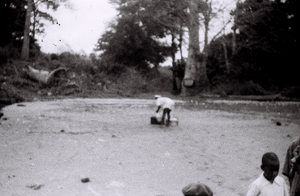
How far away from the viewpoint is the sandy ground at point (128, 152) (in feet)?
19.5

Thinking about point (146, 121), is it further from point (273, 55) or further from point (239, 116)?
point (273, 55)

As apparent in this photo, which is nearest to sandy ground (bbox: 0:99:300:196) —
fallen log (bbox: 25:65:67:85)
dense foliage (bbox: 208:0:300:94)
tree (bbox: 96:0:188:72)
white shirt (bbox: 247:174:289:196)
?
white shirt (bbox: 247:174:289:196)

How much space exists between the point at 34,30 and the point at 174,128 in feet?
71.2

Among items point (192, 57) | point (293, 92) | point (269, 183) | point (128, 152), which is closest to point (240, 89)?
point (293, 92)

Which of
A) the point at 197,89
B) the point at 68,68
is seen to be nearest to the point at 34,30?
the point at 68,68

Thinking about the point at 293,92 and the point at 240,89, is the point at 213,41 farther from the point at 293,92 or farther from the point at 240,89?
the point at 293,92

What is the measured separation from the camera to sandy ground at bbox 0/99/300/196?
234 inches

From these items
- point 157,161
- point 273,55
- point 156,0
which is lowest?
point 157,161

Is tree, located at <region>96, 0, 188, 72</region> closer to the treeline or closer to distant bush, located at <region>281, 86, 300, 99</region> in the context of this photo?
the treeline

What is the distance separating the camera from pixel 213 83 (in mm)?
28797

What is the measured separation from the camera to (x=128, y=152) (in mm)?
7977

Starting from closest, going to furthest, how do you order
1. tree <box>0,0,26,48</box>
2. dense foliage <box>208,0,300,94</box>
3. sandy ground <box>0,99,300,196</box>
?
1. sandy ground <box>0,99,300,196</box>
2. dense foliage <box>208,0,300,94</box>
3. tree <box>0,0,26,48</box>

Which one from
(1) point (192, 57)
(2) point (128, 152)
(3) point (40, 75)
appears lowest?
(2) point (128, 152)

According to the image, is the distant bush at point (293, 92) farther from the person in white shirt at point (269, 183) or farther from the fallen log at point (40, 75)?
the person in white shirt at point (269, 183)
